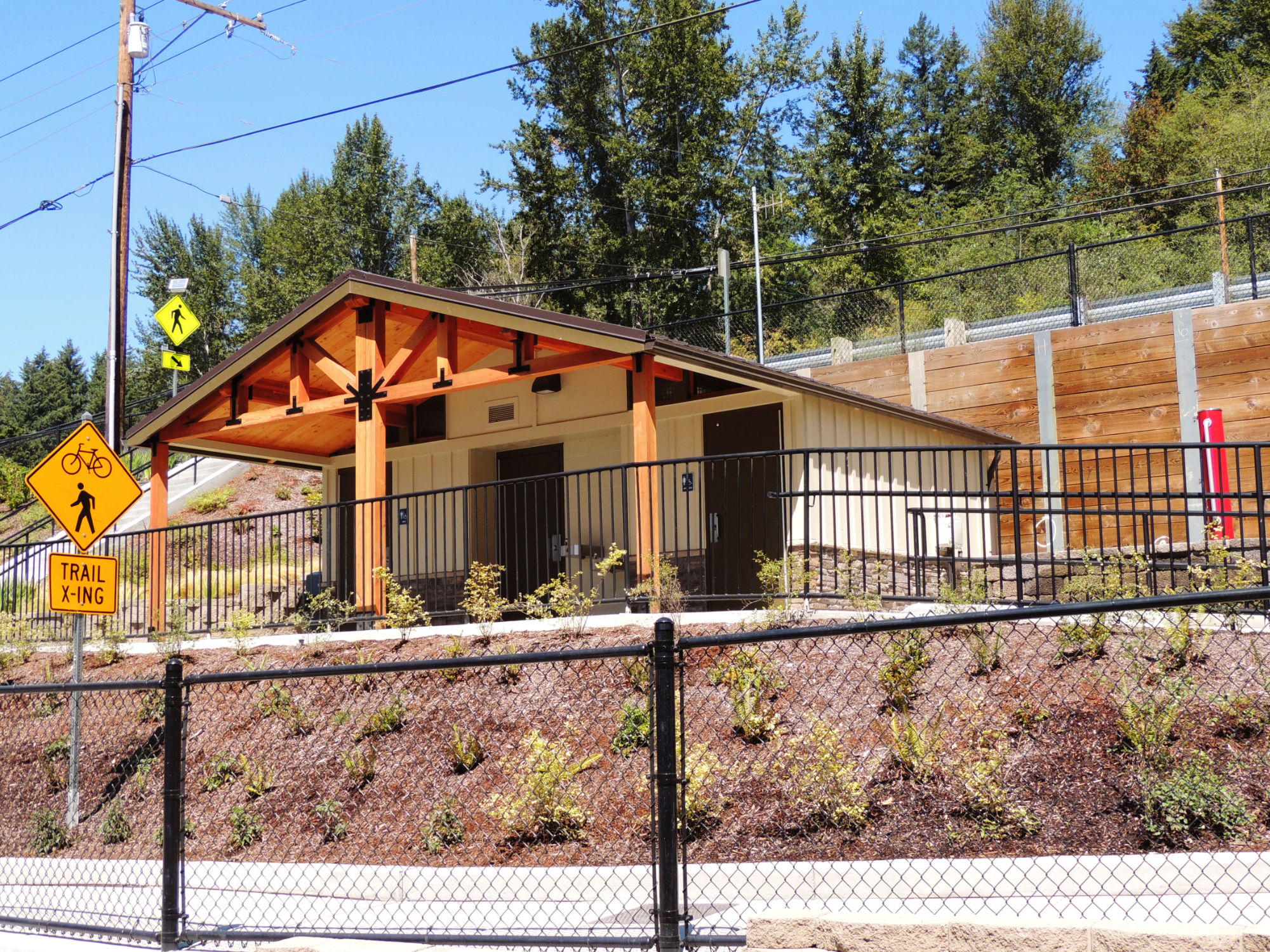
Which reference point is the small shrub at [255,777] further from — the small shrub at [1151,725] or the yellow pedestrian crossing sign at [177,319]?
the yellow pedestrian crossing sign at [177,319]

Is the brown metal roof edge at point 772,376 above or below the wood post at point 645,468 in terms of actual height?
above

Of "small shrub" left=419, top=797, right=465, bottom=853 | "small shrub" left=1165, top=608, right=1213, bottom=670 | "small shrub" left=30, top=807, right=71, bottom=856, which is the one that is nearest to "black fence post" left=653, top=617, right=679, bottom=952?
"small shrub" left=419, top=797, right=465, bottom=853

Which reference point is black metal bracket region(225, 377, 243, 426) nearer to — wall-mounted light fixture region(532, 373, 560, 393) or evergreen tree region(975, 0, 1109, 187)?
wall-mounted light fixture region(532, 373, 560, 393)

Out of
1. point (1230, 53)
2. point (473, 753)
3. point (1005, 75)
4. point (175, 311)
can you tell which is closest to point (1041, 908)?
point (473, 753)

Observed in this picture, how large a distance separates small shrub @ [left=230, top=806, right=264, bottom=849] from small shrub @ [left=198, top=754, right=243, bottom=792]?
2.54 ft

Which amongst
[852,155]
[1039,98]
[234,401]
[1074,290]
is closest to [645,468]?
[234,401]

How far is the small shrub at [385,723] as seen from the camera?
897 centimetres

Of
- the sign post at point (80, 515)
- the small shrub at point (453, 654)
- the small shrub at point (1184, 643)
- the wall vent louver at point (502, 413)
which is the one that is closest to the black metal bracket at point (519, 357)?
the wall vent louver at point (502, 413)

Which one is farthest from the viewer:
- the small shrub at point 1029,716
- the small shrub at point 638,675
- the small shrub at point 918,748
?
the small shrub at point 638,675

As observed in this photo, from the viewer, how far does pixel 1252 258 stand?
Answer: 15.4m

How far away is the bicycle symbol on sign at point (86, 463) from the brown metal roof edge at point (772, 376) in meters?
5.00

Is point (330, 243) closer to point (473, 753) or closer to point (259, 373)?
point (259, 373)

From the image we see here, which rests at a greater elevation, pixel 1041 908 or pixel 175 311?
pixel 175 311

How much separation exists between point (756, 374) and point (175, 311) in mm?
14871
